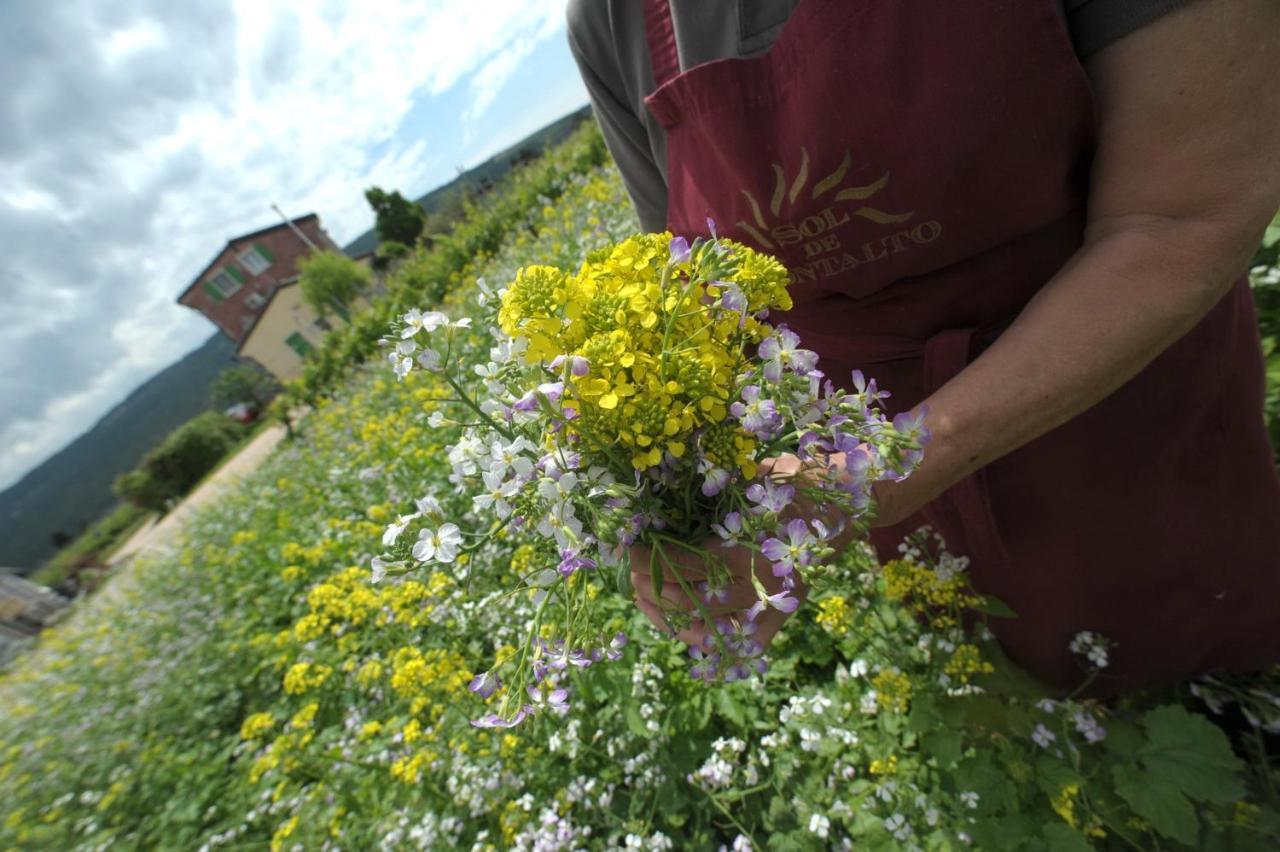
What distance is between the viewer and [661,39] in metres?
1.03

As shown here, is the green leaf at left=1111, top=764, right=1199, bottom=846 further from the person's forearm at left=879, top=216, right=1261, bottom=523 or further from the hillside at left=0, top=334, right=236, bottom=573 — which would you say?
the hillside at left=0, top=334, right=236, bottom=573

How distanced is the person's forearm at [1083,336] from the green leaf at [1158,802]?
0.95m

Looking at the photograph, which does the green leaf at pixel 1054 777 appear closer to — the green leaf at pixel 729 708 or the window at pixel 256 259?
the green leaf at pixel 729 708

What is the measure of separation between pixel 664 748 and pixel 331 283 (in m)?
36.7

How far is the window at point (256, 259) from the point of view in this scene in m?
40.1

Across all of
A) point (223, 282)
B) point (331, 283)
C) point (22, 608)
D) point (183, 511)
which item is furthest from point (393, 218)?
point (22, 608)

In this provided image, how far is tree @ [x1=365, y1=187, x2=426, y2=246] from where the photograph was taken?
3822cm

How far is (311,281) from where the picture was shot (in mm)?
32781

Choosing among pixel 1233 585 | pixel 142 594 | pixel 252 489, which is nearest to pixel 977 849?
pixel 1233 585

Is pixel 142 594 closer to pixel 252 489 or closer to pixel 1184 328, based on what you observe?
pixel 252 489

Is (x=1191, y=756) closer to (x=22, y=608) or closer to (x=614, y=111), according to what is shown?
Answer: (x=614, y=111)

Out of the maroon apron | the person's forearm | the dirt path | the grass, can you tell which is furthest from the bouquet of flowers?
the grass

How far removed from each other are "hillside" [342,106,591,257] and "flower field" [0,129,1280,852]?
7.33 feet

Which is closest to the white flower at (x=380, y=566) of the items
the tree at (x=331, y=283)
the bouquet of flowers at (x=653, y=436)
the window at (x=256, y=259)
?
the bouquet of flowers at (x=653, y=436)
